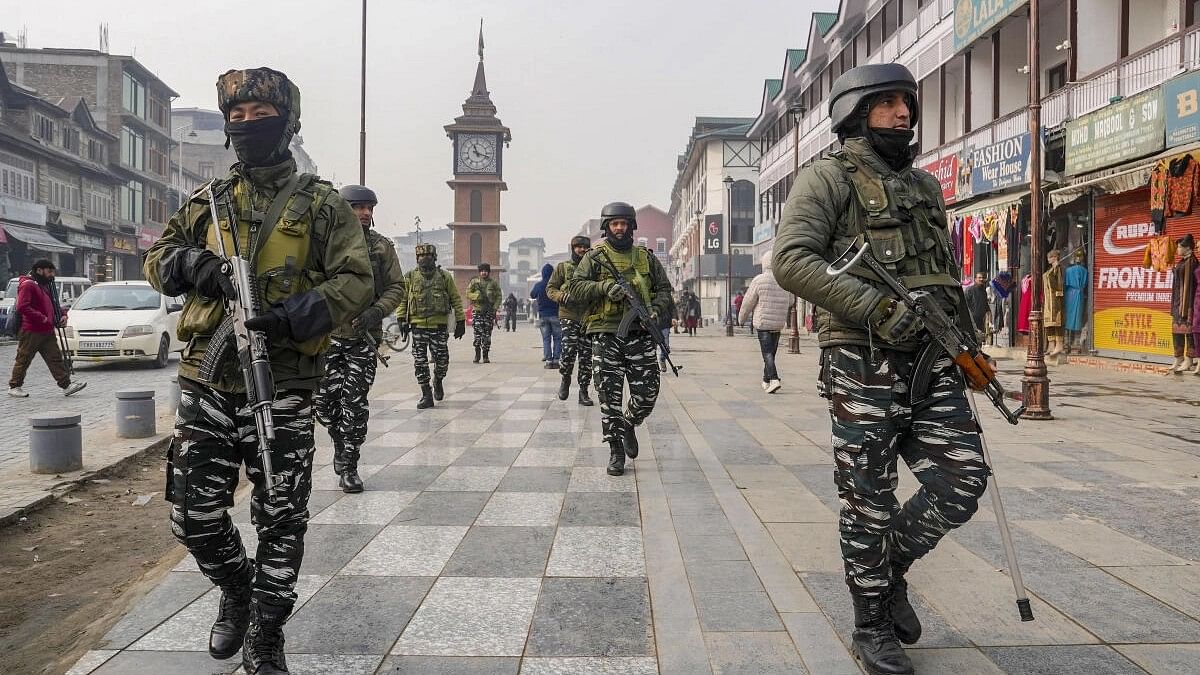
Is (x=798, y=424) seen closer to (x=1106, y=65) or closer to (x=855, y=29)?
(x=1106, y=65)

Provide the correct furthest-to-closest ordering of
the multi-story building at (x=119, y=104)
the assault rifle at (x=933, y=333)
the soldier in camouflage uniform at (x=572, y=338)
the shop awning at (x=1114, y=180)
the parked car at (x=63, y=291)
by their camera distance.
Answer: the multi-story building at (x=119, y=104) < the parked car at (x=63, y=291) < the shop awning at (x=1114, y=180) < the soldier in camouflage uniform at (x=572, y=338) < the assault rifle at (x=933, y=333)

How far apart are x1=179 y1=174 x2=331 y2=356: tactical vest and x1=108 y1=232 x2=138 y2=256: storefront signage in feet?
162

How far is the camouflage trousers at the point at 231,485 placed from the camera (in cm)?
281

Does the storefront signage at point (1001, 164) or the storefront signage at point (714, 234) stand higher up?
the storefront signage at point (714, 234)

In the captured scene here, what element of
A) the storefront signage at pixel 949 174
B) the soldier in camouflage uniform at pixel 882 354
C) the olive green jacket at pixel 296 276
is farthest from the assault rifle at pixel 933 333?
the storefront signage at pixel 949 174

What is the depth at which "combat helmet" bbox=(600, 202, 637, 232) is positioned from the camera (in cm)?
643

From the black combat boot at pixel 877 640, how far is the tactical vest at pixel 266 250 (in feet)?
6.65

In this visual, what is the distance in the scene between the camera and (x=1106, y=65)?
15570 millimetres

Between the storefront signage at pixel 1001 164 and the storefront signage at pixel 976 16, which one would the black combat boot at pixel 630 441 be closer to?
the storefront signage at pixel 1001 164

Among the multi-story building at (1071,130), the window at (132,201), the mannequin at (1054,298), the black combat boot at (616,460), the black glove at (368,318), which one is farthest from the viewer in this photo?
the window at (132,201)

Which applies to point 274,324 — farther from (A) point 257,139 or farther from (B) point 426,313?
(B) point 426,313

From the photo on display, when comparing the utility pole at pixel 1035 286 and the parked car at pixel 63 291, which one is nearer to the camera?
the utility pole at pixel 1035 286

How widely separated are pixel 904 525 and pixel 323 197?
229 cm

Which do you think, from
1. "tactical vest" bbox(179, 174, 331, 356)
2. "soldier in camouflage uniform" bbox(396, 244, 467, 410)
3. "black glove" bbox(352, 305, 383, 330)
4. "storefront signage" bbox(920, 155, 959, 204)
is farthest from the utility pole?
"storefront signage" bbox(920, 155, 959, 204)
